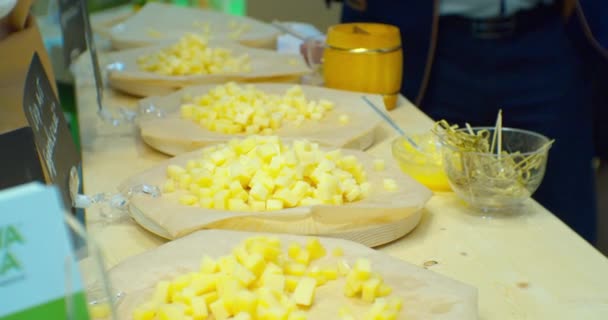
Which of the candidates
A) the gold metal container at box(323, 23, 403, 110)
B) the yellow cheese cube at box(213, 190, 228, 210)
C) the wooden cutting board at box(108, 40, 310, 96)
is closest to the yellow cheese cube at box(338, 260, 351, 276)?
the yellow cheese cube at box(213, 190, 228, 210)

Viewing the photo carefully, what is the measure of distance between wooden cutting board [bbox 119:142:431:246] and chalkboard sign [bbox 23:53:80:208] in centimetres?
11

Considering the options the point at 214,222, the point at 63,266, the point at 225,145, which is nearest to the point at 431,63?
the point at 225,145

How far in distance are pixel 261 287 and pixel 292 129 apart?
0.61m

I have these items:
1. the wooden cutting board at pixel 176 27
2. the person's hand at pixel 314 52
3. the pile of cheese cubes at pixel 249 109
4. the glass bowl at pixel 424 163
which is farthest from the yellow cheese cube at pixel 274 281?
the wooden cutting board at pixel 176 27

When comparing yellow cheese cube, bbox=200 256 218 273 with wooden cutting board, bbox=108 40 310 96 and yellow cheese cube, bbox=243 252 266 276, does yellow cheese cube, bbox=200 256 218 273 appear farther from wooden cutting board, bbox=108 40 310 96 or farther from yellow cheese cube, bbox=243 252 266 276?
wooden cutting board, bbox=108 40 310 96

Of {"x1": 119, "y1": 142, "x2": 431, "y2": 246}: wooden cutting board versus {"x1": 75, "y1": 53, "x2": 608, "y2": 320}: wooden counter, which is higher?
{"x1": 119, "y1": 142, "x2": 431, "y2": 246}: wooden cutting board

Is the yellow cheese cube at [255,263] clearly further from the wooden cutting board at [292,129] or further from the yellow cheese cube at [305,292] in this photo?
the wooden cutting board at [292,129]

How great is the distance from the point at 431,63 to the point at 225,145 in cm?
109

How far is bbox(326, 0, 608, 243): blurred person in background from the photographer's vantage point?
6.68 feet

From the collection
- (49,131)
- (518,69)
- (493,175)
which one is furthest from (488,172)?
(518,69)

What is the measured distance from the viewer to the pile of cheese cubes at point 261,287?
78 cm

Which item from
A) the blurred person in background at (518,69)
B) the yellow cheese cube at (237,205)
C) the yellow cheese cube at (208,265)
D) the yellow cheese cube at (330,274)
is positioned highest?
the yellow cheese cube at (208,265)

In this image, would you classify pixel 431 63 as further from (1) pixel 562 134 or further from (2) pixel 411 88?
(1) pixel 562 134

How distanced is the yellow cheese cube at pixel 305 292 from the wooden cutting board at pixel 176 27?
1358 mm
